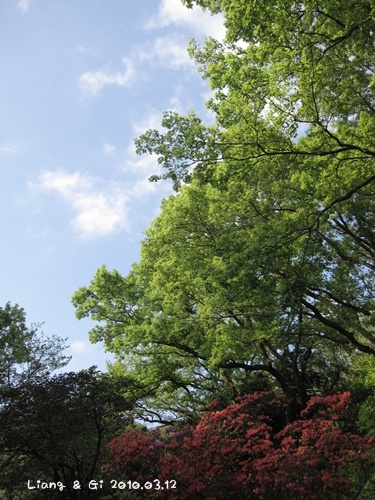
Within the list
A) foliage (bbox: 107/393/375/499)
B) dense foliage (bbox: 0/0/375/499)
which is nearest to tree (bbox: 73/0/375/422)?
dense foliage (bbox: 0/0/375/499)

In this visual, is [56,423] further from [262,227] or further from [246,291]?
[262,227]

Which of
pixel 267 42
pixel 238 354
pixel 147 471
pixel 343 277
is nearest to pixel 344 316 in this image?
pixel 343 277

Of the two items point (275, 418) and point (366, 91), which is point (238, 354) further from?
point (366, 91)

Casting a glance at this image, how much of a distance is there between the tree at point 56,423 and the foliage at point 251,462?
114 centimetres

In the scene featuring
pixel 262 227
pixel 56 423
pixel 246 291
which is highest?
pixel 262 227

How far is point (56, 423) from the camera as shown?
848cm

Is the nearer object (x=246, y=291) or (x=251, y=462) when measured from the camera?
(x=246, y=291)

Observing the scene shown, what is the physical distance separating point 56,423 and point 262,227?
22.0 ft

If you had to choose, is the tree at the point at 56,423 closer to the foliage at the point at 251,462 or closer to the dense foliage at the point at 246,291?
the dense foliage at the point at 246,291

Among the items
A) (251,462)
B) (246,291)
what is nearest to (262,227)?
(246,291)

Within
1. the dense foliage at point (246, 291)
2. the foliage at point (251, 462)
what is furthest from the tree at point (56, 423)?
the foliage at point (251, 462)

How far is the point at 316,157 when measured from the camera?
316 inches

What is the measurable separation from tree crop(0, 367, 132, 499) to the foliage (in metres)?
1.14

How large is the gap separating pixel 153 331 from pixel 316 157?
24.2 ft
